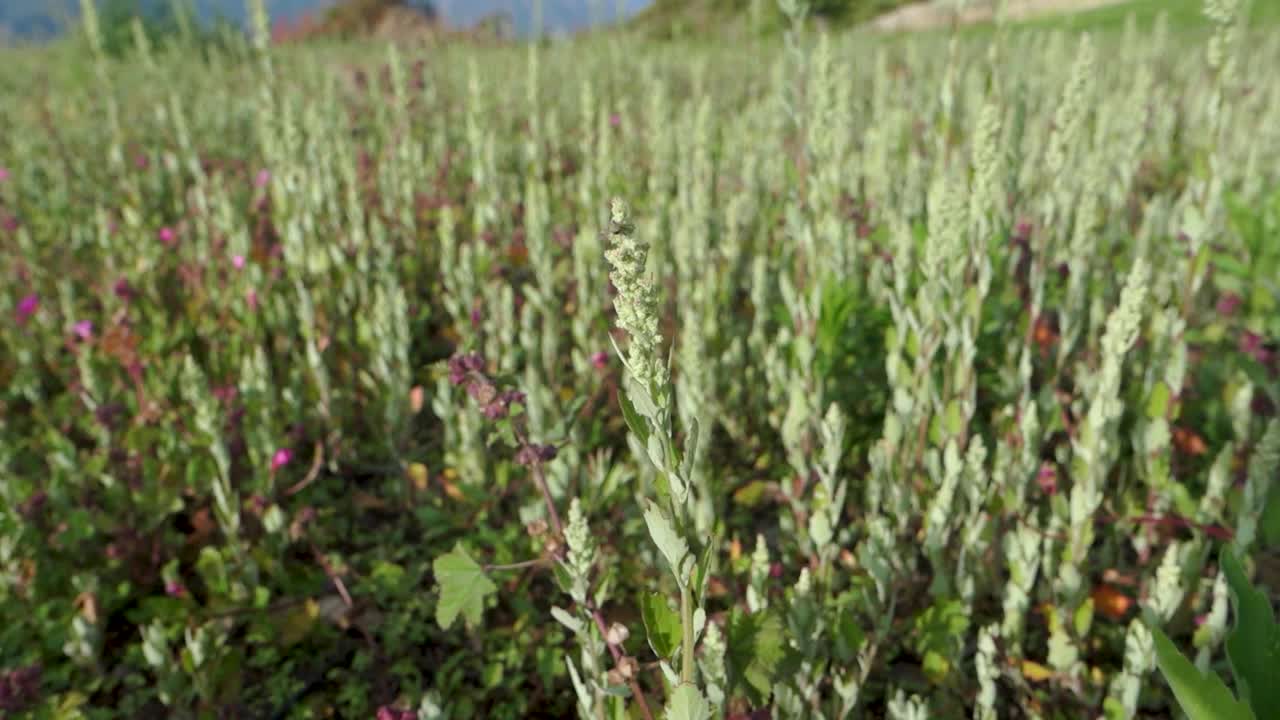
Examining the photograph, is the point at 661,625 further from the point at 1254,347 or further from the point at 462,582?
the point at 1254,347

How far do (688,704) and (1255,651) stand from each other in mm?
748

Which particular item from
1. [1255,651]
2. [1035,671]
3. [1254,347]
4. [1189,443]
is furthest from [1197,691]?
[1254,347]

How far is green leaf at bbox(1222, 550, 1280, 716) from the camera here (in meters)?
0.99

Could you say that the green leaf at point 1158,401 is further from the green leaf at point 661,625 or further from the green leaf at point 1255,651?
the green leaf at point 661,625

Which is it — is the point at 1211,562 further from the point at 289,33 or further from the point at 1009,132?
the point at 289,33

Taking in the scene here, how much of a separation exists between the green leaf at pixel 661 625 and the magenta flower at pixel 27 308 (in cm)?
316

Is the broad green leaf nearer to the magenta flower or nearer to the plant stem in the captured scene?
the plant stem

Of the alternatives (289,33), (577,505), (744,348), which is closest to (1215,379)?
(744,348)

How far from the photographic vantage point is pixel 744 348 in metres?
3.01

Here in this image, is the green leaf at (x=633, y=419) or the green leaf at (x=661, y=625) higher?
the green leaf at (x=633, y=419)

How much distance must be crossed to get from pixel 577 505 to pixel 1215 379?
245 cm

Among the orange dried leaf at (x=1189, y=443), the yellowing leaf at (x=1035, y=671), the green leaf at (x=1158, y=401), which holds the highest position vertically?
the green leaf at (x=1158, y=401)

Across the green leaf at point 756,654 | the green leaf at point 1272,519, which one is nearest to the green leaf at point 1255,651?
the green leaf at point 756,654

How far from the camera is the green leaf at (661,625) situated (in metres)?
1.03
